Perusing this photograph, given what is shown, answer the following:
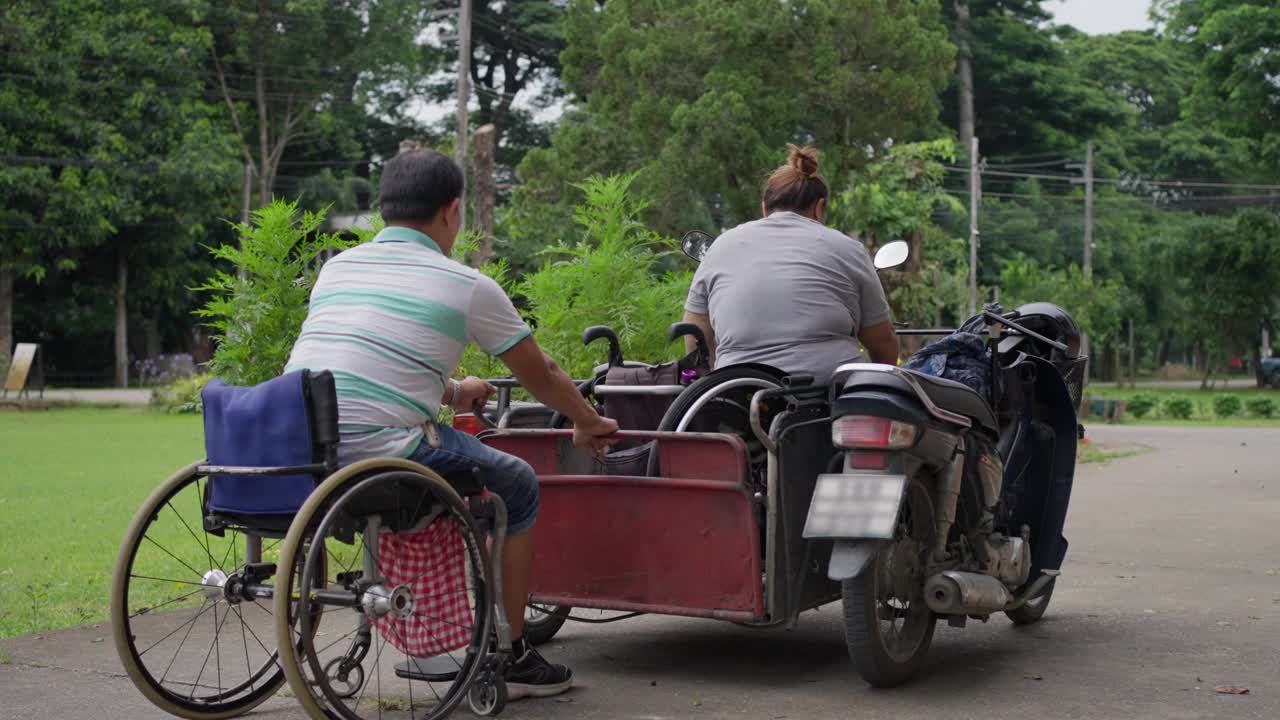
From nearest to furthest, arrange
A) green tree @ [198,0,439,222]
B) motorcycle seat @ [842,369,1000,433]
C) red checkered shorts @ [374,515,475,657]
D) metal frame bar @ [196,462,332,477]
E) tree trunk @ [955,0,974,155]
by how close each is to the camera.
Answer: metal frame bar @ [196,462,332,477], red checkered shorts @ [374,515,475,657], motorcycle seat @ [842,369,1000,433], green tree @ [198,0,439,222], tree trunk @ [955,0,974,155]

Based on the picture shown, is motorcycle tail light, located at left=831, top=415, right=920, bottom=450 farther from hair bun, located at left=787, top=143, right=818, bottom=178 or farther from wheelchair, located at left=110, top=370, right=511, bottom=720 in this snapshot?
hair bun, located at left=787, top=143, right=818, bottom=178

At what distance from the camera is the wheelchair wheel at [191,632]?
4.77 m

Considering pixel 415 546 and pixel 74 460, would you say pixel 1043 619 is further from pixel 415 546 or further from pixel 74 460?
pixel 74 460

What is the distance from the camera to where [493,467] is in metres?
4.93

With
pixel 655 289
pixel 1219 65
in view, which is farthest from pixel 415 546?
pixel 1219 65

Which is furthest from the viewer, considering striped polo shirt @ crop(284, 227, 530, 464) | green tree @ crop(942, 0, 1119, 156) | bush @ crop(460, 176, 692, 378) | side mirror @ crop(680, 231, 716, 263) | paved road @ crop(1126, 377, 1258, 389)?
green tree @ crop(942, 0, 1119, 156)

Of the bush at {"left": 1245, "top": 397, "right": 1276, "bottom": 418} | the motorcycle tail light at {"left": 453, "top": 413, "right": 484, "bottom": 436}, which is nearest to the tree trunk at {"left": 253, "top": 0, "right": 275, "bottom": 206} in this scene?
the bush at {"left": 1245, "top": 397, "right": 1276, "bottom": 418}

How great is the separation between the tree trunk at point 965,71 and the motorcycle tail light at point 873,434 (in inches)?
2021

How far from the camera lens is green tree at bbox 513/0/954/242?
82.9 ft

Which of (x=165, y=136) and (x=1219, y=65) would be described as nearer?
(x=165, y=136)

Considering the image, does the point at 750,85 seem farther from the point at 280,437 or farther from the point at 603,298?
the point at 280,437

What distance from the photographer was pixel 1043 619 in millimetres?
7008

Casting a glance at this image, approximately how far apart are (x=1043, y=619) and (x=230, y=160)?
37.5 m

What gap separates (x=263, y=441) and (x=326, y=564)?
0.67 meters
